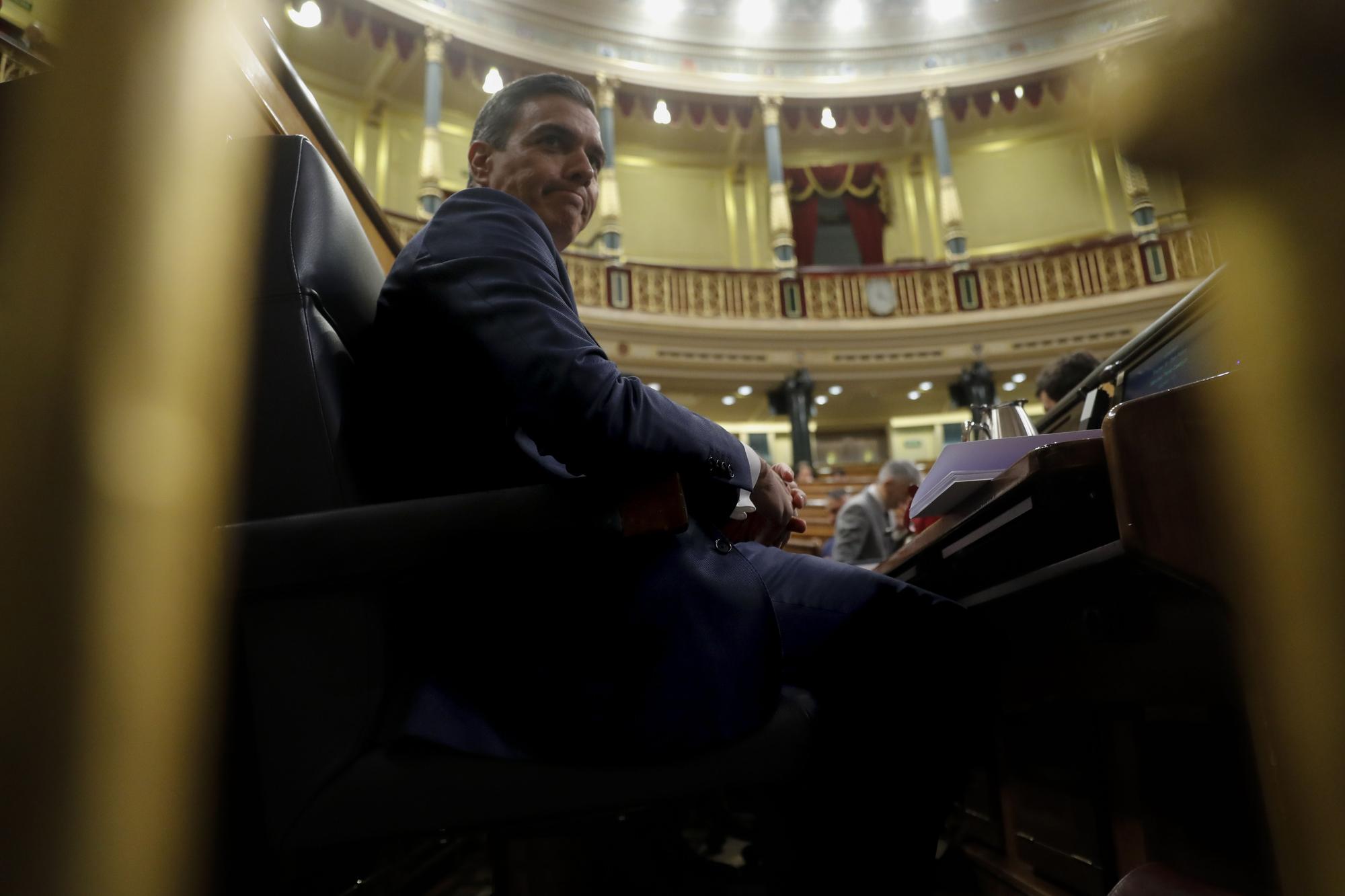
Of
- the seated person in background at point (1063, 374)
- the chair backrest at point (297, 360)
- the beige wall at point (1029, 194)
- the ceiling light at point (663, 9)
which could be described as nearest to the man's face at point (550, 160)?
the chair backrest at point (297, 360)

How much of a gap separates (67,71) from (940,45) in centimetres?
1049

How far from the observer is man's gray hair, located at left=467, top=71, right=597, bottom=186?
0.99 m

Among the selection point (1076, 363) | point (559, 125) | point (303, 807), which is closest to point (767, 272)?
point (1076, 363)

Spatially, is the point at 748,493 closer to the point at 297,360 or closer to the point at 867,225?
the point at 297,360

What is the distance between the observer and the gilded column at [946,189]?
336 inches

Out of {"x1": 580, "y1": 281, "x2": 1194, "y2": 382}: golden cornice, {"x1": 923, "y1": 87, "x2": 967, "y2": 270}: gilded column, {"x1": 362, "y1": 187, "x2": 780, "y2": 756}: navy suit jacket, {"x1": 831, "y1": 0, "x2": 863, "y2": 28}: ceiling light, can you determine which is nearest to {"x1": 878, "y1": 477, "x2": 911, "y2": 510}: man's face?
{"x1": 362, "y1": 187, "x2": 780, "y2": 756}: navy suit jacket

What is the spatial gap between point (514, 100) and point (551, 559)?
2.16ft

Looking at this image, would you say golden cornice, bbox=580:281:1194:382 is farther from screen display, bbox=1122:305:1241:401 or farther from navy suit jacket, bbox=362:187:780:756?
navy suit jacket, bbox=362:187:780:756

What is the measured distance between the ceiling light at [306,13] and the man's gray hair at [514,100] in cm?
816

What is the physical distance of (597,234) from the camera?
9.09m

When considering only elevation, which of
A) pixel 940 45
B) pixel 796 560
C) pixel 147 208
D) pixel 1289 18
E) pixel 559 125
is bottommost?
pixel 796 560

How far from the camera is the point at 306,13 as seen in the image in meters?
7.49

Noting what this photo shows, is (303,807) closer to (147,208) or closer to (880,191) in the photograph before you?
(147,208)

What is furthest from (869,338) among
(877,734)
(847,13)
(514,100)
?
(877,734)
